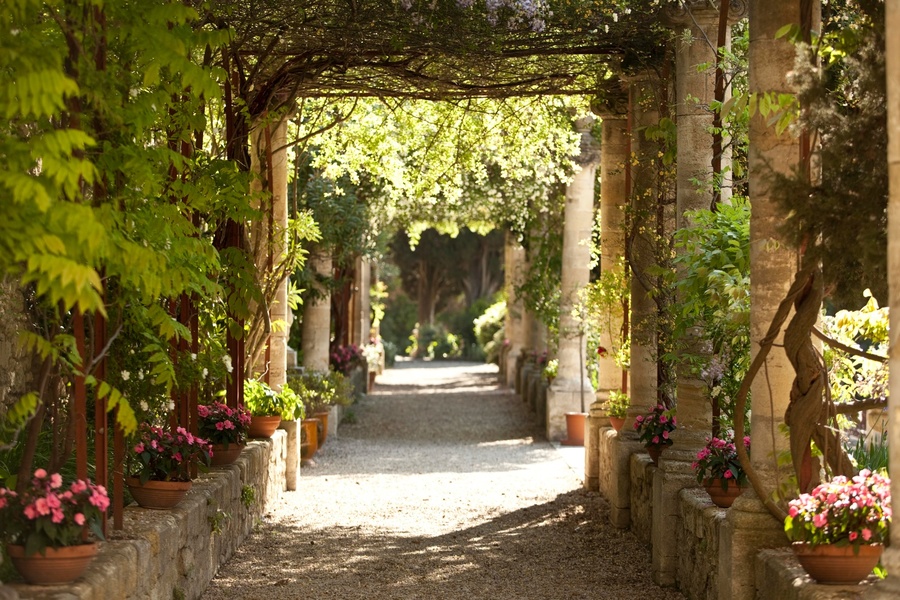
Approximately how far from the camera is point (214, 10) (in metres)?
7.66

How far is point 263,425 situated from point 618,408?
3053 millimetres

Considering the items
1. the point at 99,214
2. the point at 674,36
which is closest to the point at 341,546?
the point at 674,36

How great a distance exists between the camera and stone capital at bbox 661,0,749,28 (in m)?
7.50

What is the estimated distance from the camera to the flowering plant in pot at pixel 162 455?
20.6 ft

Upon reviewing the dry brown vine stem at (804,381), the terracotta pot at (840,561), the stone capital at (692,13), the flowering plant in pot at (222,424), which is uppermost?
the stone capital at (692,13)

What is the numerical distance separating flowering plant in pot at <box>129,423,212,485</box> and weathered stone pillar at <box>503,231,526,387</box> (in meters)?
16.3

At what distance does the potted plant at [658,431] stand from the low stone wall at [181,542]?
2845mm

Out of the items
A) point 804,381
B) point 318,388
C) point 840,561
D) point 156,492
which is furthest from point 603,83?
point 840,561

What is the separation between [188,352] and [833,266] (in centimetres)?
383

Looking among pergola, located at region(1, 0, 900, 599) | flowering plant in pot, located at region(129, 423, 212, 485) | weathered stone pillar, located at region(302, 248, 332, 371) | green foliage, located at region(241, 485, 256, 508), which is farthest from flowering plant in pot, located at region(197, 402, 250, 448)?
weathered stone pillar, located at region(302, 248, 332, 371)

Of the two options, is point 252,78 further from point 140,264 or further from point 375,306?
point 375,306

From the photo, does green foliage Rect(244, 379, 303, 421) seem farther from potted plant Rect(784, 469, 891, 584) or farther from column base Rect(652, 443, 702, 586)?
potted plant Rect(784, 469, 891, 584)

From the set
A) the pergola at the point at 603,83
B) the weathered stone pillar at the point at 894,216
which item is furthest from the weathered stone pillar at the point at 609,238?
the weathered stone pillar at the point at 894,216

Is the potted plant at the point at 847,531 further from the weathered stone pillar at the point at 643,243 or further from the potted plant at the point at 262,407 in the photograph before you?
the potted plant at the point at 262,407
